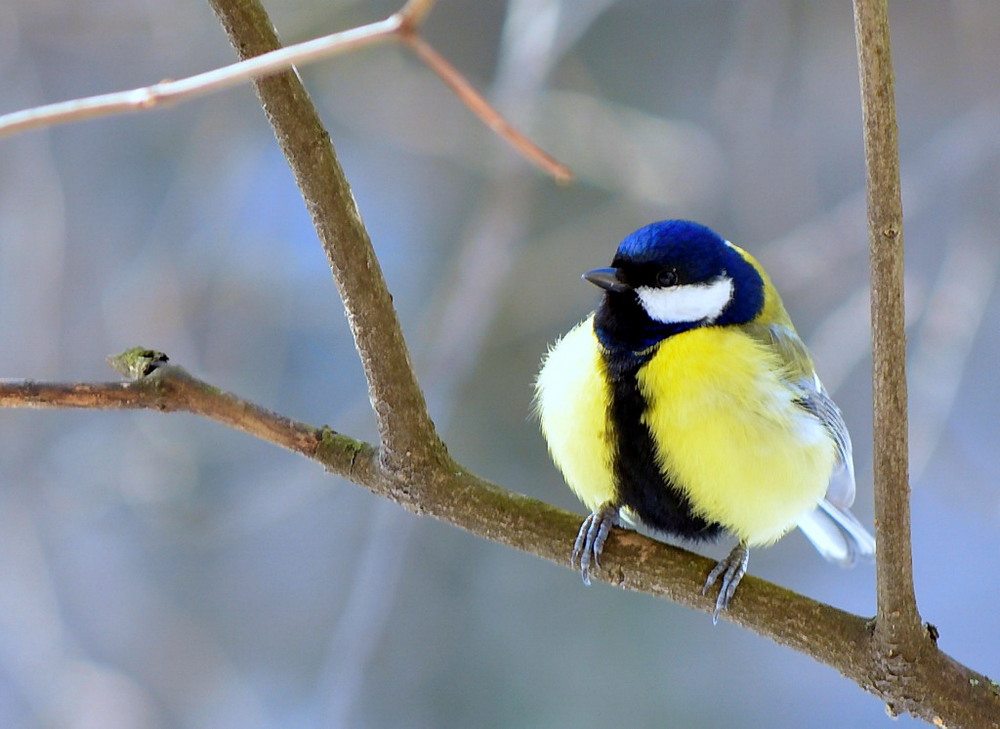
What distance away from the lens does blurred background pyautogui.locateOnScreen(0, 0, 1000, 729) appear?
6.21 ft

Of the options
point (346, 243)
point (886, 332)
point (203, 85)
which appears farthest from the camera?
point (346, 243)

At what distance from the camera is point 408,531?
68.5 inches

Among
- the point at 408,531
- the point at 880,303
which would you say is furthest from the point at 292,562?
the point at 880,303

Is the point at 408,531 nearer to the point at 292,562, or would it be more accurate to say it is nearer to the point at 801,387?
the point at 292,562

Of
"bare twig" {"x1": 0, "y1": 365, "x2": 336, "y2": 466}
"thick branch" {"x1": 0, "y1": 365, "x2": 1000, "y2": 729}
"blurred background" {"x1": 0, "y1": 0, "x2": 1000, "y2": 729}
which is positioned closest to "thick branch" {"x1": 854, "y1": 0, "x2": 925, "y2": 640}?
"thick branch" {"x1": 0, "y1": 365, "x2": 1000, "y2": 729}

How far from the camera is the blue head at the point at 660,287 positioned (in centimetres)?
105

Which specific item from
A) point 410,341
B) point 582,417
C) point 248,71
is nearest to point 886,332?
point 582,417

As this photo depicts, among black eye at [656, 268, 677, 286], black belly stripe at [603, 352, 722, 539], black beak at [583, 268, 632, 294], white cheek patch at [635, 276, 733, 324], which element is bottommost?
black belly stripe at [603, 352, 722, 539]

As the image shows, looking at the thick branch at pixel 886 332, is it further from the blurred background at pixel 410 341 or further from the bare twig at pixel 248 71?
the blurred background at pixel 410 341

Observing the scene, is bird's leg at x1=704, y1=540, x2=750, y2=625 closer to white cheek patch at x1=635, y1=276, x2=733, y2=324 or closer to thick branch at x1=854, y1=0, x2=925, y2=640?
thick branch at x1=854, y1=0, x2=925, y2=640

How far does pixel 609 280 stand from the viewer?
1.05m

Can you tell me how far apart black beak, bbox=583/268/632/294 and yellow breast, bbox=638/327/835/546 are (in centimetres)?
8

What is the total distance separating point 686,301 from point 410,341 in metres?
1.02

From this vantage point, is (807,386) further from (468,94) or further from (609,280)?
(468,94)
